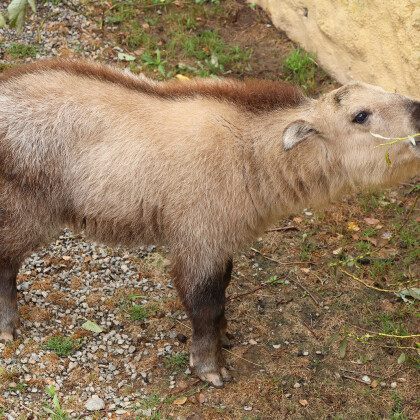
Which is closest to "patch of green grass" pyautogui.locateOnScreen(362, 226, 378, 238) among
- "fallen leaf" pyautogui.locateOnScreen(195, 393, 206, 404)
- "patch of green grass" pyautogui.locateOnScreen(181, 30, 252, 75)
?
"fallen leaf" pyautogui.locateOnScreen(195, 393, 206, 404)

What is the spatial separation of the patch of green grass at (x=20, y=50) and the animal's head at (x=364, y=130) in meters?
4.14

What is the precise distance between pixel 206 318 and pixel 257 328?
2.59 feet

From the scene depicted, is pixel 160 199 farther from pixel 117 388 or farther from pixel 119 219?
pixel 117 388

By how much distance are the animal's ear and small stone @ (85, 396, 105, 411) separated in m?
2.15

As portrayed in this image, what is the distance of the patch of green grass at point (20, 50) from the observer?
7055 millimetres

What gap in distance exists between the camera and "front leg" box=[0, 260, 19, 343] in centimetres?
463

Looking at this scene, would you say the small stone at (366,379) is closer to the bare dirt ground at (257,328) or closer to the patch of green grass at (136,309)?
the bare dirt ground at (257,328)

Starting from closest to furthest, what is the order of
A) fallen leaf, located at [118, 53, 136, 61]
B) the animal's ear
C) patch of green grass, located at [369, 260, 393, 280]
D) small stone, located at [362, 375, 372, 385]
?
the animal's ear → small stone, located at [362, 375, 372, 385] → patch of green grass, located at [369, 260, 393, 280] → fallen leaf, located at [118, 53, 136, 61]

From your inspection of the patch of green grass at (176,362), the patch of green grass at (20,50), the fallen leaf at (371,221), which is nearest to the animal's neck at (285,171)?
the patch of green grass at (176,362)

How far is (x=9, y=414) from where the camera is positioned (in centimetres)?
414

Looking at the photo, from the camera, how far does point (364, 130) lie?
4.06 metres

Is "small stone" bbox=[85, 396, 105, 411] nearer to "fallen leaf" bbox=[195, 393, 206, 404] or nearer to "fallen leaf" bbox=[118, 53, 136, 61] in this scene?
"fallen leaf" bbox=[195, 393, 206, 404]

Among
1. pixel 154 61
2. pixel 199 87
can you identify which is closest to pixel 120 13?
pixel 154 61

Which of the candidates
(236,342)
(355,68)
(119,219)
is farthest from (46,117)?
(355,68)
